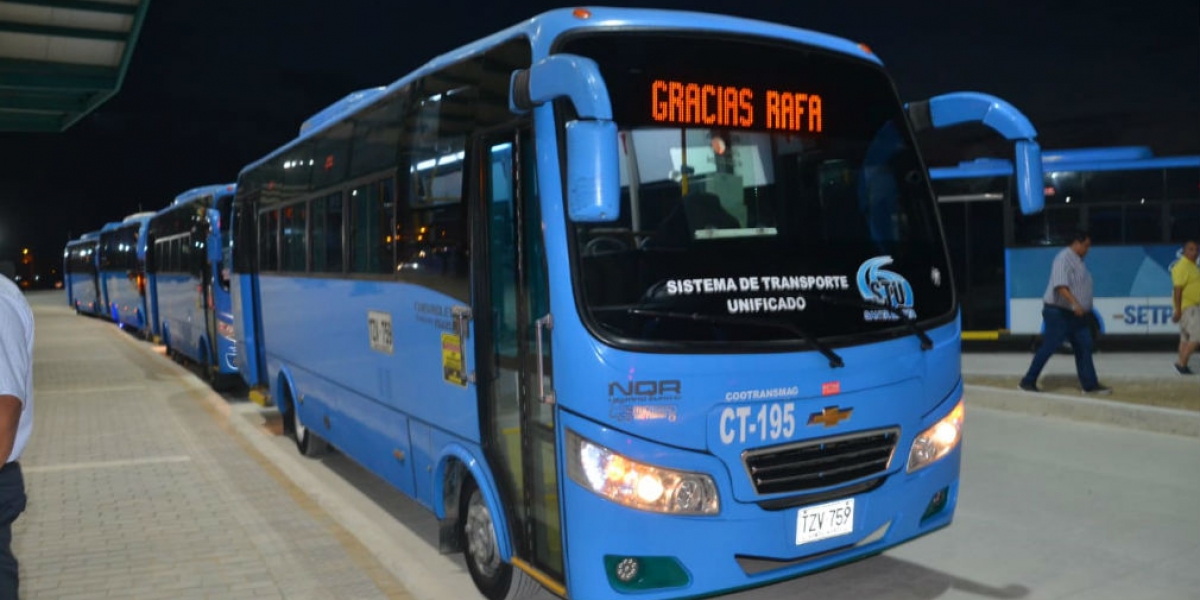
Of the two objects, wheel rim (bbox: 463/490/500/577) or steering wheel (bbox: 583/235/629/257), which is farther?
wheel rim (bbox: 463/490/500/577)

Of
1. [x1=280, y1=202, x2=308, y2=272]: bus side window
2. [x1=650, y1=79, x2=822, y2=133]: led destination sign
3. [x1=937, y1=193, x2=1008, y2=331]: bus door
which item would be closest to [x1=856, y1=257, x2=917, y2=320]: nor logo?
[x1=650, y1=79, x2=822, y2=133]: led destination sign

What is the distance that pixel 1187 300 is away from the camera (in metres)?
13.2

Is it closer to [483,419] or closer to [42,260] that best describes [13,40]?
[483,419]

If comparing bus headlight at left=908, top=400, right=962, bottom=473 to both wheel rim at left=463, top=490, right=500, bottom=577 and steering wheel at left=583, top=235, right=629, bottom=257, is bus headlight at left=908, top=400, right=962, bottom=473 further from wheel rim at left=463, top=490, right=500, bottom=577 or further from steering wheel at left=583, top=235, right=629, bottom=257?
wheel rim at left=463, top=490, right=500, bottom=577

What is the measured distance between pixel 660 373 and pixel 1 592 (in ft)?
8.57

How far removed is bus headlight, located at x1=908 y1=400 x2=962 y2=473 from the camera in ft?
17.3

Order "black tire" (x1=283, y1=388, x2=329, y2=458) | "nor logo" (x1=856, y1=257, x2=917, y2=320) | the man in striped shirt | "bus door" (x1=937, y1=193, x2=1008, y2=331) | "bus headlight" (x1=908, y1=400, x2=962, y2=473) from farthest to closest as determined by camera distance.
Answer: "bus door" (x1=937, y1=193, x2=1008, y2=331) → the man in striped shirt → "black tire" (x1=283, y1=388, x2=329, y2=458) → "bus headlight" (x1=908, y1=400, x2=962, y2=473) → "nor logo" (x1=856, y1=257, x2=917, y2=320)

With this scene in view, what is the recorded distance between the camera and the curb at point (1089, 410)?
379 inches

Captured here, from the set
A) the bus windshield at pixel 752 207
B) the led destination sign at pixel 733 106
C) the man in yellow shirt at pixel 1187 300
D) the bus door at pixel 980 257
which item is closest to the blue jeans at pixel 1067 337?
the man in yellow shirt at pixel 1187 300

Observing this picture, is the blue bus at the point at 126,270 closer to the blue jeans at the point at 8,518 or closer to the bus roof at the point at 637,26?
the bus roof at the point at 637,26

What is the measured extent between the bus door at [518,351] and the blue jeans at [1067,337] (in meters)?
8.14

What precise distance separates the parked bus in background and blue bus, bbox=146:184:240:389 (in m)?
19.2

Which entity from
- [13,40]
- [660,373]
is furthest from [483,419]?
[13,40]

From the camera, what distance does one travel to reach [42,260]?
10444 cm
